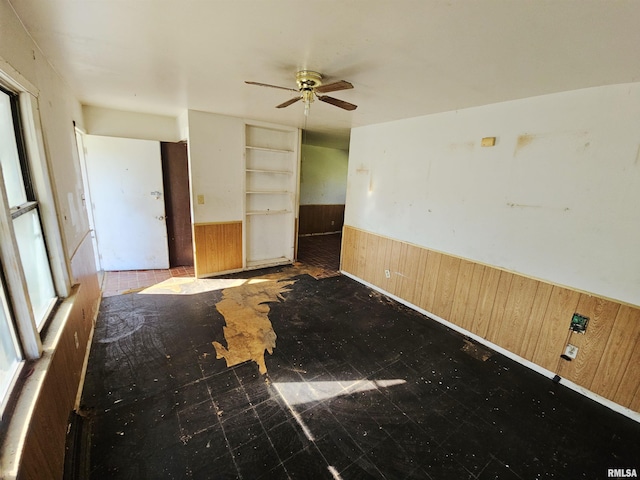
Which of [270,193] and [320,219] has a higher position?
[270,193]

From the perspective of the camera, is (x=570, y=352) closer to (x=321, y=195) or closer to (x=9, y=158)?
(x=9, y=158)

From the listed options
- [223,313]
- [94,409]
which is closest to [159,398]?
[94,409]

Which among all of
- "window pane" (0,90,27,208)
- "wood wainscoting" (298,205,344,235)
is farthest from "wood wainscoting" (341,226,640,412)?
"wood wainscoting" (298,205,344,235)

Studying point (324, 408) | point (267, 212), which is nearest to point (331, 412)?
point (324, 408)

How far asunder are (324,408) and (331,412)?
0.06 m

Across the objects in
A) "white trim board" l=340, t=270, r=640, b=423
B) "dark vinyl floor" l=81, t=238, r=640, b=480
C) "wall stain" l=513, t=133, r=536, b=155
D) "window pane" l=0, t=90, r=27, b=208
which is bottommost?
"dark vinyl floor" l=81, t=238, r=640, b=480

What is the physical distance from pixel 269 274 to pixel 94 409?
2764 mm

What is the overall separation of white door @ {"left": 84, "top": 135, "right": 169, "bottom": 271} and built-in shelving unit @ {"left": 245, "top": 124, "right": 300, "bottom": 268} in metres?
1.37

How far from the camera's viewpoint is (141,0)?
130 centimetres

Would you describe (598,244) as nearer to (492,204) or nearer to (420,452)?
(492,204)

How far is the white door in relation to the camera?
381cm

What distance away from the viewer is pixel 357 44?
162 cm

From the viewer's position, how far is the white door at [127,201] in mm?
3814

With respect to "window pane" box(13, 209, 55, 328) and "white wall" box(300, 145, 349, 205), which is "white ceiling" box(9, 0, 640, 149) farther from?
"white wall" box(300, 145, 349, 205)
